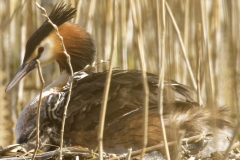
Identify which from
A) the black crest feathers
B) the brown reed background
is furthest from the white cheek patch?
the brown reed background

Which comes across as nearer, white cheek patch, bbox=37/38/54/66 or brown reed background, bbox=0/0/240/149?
brown reed background, bbox=0/0/240/149

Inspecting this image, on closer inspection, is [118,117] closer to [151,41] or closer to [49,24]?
[151,41]

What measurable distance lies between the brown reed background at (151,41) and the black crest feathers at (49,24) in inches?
5.4

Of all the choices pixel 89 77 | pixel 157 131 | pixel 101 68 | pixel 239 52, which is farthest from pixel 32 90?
pixel 239 52

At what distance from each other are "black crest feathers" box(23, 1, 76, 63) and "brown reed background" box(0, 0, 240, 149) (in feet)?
0.45

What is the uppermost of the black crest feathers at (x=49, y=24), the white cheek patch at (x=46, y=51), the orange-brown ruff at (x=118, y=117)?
the black crest feathers at (x=49, y=24)

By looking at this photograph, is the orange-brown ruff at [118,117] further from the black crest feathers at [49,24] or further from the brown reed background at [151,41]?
the black crest feathers at [49,24]

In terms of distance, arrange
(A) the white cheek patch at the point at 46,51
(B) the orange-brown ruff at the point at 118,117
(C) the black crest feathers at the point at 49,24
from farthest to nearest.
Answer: (A) the white cheek patch at the point at 46,51 → (C) the black crest feathers at the point at 49,24 → (B) the orange-brown ruff at the point at 118,117

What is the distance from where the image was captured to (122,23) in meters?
4.58

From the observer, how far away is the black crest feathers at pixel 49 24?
425 cm

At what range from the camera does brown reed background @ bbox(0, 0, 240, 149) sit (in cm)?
281

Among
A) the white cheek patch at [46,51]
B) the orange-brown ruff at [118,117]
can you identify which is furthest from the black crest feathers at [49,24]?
the orange-brown ruff at [118,117]

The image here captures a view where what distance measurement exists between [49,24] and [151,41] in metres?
0.83

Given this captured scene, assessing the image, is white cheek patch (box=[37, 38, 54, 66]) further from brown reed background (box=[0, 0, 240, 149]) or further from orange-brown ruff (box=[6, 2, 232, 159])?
orange-brown ruff (box=[6, 2, 232, 159])
